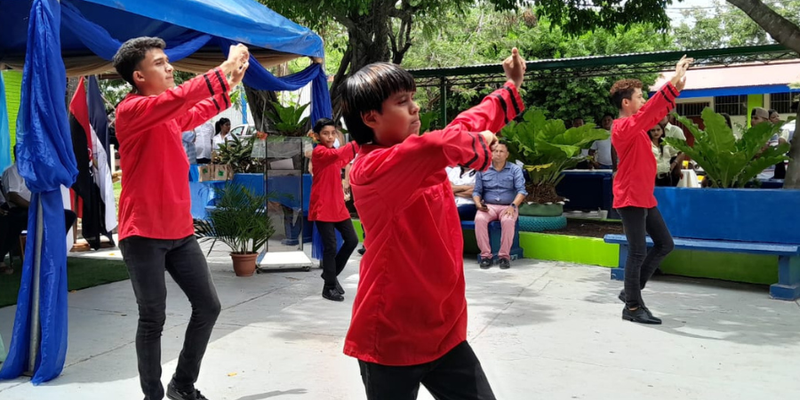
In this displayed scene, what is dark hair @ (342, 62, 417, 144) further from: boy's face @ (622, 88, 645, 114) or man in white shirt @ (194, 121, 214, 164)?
man in white shirt @ (194, 121, 214, 164)

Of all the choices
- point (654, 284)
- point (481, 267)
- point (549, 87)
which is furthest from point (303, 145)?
point (549, 87)

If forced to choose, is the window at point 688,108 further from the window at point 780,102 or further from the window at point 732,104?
the window at point 780,102

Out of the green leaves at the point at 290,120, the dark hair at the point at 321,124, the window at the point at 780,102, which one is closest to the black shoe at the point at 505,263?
the dark hair at the point at 321,124

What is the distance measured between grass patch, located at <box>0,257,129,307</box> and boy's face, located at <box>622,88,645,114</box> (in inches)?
211

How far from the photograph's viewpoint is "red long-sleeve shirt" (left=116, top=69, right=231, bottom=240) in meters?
3.71

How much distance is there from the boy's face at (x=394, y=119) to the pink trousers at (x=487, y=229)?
21.2 feet

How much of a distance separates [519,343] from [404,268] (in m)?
3.34

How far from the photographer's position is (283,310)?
6.55m

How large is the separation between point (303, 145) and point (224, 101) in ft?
17.5

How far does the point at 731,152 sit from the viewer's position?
7.41 metres

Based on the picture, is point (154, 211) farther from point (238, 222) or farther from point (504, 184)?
point (504, 184)

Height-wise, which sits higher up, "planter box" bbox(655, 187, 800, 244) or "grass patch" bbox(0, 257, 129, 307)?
"planter box" bbox(655, 187, 800, 244)

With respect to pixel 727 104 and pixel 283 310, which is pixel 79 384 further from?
pixel 727 104

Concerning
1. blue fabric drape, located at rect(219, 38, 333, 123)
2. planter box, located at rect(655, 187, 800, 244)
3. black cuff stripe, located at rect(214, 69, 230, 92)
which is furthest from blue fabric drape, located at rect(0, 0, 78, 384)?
planter box, located at rect(655, 187, 800, 244)
